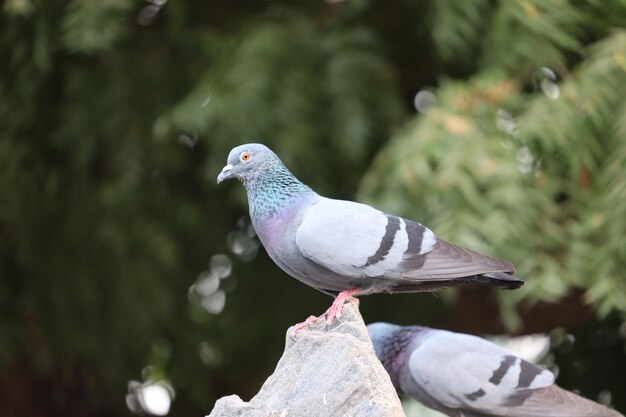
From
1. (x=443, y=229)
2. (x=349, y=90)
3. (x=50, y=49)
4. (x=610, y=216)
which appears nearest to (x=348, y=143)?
(x=349, y=90)

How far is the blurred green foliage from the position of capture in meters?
4.76

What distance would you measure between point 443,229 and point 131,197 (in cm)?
205

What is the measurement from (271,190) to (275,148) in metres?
2.02

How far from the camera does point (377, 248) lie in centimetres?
320

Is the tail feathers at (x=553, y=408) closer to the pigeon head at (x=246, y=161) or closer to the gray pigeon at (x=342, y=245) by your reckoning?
the gray pigeon at (x=342, y=245)

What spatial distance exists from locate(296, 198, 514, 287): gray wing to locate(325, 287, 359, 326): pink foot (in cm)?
8

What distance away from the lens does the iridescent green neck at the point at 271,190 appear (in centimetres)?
326

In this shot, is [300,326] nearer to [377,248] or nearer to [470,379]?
[377,248]

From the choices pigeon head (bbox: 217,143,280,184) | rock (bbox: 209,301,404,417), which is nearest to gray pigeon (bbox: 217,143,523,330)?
pigeon head (bbox: 217,143,280,184)

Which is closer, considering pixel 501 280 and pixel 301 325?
pixel 301 325

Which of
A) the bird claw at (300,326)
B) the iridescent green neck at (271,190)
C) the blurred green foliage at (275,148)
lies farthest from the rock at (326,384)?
the blurred green foliage at (275,148)

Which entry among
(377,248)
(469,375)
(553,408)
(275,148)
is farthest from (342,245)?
(275,148)

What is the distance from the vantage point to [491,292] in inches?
231

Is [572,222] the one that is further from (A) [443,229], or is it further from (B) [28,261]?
(B) [28,261]
